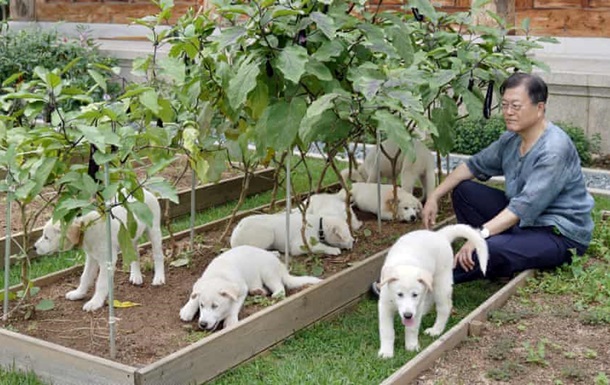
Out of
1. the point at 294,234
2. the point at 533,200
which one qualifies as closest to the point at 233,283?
the point at 294,234

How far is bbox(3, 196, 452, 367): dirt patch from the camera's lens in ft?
13.5

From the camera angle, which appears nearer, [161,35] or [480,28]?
[161,35]

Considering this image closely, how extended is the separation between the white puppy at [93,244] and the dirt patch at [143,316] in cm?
7

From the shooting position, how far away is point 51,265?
5.64 meters

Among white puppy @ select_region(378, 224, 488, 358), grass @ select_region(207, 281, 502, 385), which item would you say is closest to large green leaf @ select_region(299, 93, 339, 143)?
white puppy @ select_region(378, 224, 488, 358)

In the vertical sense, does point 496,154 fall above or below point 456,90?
below

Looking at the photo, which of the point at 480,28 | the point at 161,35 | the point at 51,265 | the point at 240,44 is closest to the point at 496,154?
A: the point at 480,28

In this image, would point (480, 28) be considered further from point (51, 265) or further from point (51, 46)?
point (51, 46)

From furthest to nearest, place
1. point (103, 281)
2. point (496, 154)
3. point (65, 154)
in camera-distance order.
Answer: point (496, 154) → point (103, 281) → point (65, 154)

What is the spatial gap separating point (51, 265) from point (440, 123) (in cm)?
263

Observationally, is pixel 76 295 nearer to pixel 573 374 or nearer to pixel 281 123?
pixel 281 123

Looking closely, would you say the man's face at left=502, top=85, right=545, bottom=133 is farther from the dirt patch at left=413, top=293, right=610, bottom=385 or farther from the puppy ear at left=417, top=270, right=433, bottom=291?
the puppy ear at left=417, top=270, right=433, bottom=291

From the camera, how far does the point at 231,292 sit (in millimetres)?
4258

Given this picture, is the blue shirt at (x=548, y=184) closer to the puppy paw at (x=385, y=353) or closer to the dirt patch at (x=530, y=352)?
the dirt patch at (x=530, y=352)
